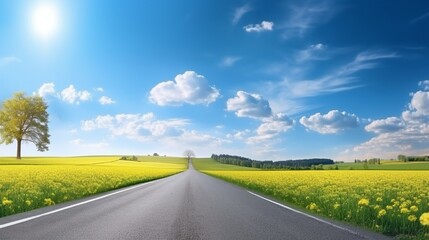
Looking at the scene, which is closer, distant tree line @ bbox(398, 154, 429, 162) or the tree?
the tree

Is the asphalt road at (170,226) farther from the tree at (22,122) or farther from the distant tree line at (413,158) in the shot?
the distant tree line at (413,158)

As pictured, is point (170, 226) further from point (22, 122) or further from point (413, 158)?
point (413, 158)

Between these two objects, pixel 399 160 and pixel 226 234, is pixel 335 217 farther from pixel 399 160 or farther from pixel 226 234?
pixel 399 160

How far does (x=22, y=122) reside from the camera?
77312 mm

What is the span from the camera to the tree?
7569 cm

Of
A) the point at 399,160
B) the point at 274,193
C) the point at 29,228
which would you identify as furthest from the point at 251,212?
the point at 399,160

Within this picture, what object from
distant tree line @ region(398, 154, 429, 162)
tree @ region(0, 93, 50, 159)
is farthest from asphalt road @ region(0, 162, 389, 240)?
distant tree line @ region(398, 154, 429, 162)

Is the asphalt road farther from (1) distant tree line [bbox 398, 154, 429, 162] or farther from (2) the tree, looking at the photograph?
(1) distant tree line [bbox 398, 154, 429, 162]

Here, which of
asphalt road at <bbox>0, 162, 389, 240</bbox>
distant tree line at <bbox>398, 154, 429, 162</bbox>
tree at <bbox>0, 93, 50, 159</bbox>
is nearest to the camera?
asphalt road at <bbox>0, 162, 389, 240</bbox>

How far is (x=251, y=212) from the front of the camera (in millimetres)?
11461

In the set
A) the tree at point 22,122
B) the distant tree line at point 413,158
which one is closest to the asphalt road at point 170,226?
the tree at point 22,122

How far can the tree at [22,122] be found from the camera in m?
75.7

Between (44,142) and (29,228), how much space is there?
74895 millimetres

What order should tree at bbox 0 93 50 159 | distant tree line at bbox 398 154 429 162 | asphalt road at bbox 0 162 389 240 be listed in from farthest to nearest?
distant tree line at bbox 398 154 429 162, tree at bbox 0 93 50 159, asphalt road at bbox 0 162 389 240
